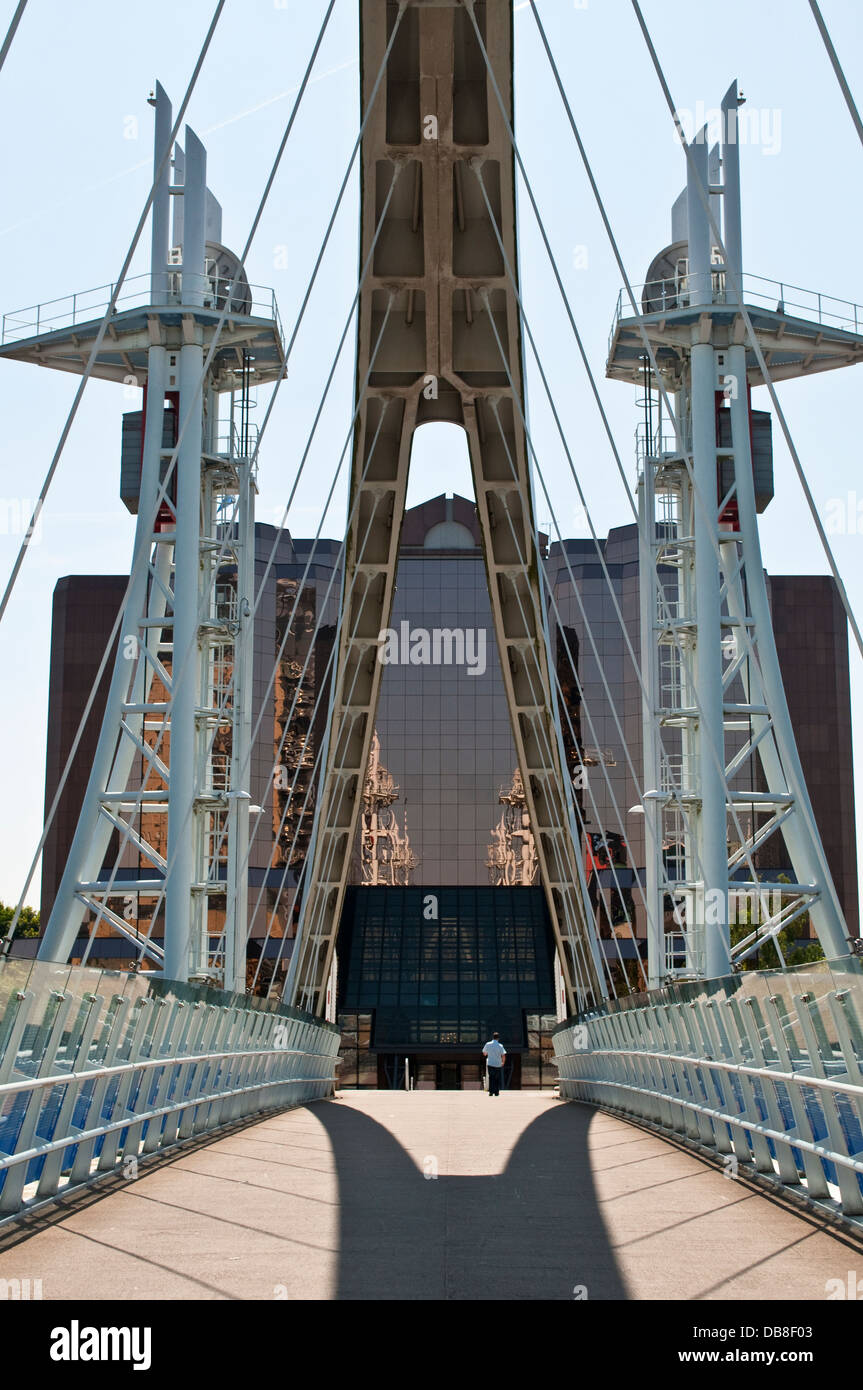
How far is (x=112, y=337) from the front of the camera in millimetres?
31906

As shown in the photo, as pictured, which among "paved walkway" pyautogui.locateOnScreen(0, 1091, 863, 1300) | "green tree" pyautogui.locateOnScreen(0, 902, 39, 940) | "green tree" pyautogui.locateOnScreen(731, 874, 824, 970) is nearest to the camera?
"paved walkway" pyautogui.locateOnScreen(0, 1091, 863, 1300)

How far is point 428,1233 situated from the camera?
8852 mm

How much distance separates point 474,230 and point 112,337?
11.2 m

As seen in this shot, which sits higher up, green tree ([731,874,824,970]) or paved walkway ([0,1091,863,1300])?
green tree ([731,874,824,970])

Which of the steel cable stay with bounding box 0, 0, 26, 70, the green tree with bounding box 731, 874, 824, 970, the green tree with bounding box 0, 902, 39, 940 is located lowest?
the green tree with bounding box 731, 874, 824, 970

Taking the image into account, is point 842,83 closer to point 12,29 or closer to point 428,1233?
point 12,29

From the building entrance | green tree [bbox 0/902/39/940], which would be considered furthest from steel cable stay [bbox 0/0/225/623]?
green tree [bbox 0/902/39/940]

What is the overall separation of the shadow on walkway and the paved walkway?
2 centimetres

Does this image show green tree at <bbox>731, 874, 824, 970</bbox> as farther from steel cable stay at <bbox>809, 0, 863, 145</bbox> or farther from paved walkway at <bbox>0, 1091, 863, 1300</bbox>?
steel cable stay at <bbox>809, 0, 863, 145</bbox>

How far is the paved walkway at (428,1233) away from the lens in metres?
6.98

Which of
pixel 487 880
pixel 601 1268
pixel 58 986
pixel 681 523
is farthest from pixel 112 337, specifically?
pixel 487 880

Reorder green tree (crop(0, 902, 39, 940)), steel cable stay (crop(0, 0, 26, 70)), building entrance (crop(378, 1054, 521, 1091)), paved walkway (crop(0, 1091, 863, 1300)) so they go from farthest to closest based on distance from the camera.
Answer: green tree (crop(0, 902, 39, 940)), building entrance (crop(378, 1054, 521, 1091)), steel cable stay (crop(0, 0, 26, 70)), paved walkway (crop(0, 1091, 863, 1300))

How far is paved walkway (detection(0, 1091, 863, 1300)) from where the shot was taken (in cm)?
698
